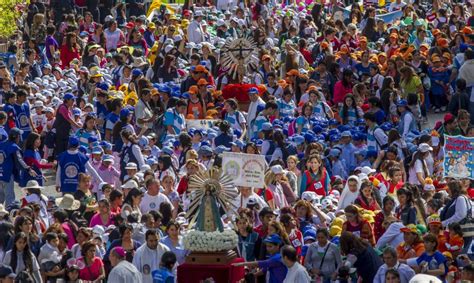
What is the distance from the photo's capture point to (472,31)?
37.7m

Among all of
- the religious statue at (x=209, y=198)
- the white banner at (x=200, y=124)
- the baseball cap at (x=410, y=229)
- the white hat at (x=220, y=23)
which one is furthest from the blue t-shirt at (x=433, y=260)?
the white hat at (x=220, y=23)

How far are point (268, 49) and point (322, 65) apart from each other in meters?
4.13

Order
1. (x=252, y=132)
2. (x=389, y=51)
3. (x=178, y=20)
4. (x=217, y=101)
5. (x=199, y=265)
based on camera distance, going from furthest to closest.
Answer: (x=178, y=20), (x=389, y=51), (x=217, y=101), (x=252, y=132), (x=199, y=265)

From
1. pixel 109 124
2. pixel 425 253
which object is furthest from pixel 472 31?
pixel 425 253

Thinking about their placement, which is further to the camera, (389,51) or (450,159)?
(389,51)

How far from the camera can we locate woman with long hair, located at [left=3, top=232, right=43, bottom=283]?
876 inches

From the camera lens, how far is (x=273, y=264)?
2158cm

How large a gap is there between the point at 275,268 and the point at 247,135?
1020cm

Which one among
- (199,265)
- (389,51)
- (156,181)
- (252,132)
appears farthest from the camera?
(389,51)

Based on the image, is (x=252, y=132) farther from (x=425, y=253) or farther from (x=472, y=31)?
(x=425, y=253)

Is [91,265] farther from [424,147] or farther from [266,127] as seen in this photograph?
[266,127]

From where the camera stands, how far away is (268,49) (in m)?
38.7

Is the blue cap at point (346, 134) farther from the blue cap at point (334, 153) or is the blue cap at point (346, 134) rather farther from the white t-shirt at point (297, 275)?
the white t-shirt at point (297, 275)

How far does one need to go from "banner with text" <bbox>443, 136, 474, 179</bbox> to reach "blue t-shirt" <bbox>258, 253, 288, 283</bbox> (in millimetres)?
4787
